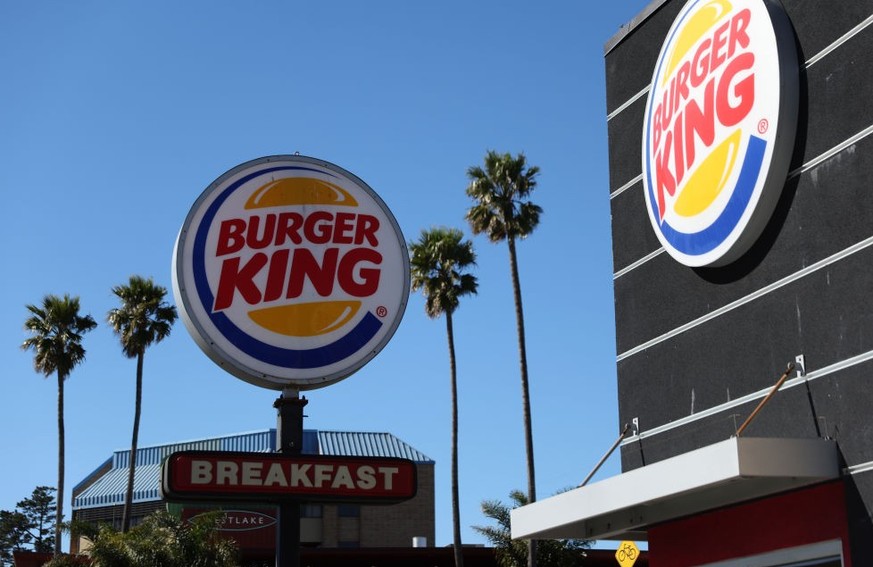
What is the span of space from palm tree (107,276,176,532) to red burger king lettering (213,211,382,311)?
139 feet

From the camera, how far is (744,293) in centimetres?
1330

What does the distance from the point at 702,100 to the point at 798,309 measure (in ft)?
9.45

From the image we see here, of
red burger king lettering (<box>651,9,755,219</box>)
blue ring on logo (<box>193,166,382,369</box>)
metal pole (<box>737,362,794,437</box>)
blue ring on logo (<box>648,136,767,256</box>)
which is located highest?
red burger king lettering (<box>651,9,755,219</box>)

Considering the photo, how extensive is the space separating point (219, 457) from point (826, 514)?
555 cm

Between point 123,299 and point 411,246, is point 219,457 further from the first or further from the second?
point 123,299

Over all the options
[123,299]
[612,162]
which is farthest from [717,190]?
[123,299]

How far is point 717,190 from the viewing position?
44.7 ft

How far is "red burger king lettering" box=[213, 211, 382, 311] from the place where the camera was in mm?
11992

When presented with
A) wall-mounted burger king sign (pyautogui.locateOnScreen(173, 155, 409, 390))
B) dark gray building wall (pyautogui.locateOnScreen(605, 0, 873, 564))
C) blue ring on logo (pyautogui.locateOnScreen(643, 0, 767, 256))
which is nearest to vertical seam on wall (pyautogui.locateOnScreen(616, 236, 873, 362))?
dark gray building wall (pyautogui.locateOnScreen(605, 0, 873, 564))

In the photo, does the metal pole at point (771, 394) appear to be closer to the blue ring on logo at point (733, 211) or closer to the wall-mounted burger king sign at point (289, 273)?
the blue ring on logo at point (733, 211)

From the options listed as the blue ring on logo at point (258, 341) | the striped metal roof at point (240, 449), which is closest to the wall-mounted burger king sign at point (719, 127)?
the blue ring on logo at point (258, 341)

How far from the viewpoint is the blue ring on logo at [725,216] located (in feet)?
42.7

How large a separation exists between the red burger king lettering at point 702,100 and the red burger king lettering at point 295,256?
4005 mm

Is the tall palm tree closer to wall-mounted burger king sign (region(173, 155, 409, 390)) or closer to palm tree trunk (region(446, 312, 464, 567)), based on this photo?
palm tree trunk (region(446, 312, 464, 567))
